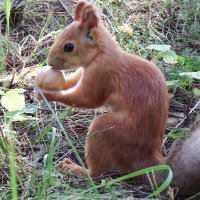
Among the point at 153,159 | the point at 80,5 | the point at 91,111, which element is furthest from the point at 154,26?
the point at 153,159

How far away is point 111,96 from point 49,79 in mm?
341

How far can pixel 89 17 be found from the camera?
270cm

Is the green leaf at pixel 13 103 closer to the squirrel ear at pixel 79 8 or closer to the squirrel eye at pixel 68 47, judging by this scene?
the squirrel eye at pixel 68 47

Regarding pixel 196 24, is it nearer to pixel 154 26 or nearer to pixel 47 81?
pixel 154 26

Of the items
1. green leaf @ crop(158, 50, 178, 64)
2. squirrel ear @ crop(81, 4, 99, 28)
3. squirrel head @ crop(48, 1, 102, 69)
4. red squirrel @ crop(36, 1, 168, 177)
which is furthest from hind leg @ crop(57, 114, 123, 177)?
green leaf @ crop(158, 50, 178, 64)

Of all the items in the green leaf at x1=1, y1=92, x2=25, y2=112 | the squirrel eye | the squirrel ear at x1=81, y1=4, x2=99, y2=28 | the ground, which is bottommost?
the ground

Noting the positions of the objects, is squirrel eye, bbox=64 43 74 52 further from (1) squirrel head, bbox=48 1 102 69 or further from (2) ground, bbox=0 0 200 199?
(2) ground, bbox=0 0 200 199

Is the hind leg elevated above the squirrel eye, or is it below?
below

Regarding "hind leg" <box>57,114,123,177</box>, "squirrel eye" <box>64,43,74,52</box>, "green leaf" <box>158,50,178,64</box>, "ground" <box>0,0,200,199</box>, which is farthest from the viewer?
"green leaf" <box>158,50,178,64</box>

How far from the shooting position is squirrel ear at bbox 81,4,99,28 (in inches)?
104

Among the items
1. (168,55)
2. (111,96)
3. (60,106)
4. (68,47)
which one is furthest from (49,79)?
(168,55)

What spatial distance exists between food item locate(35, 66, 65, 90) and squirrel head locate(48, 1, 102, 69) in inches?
2.2

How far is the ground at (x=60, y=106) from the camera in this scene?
241 centimetres

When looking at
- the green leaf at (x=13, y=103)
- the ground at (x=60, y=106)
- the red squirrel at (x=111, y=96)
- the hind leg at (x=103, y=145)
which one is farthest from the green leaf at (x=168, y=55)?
the green leaf at (x=13, y=103)
